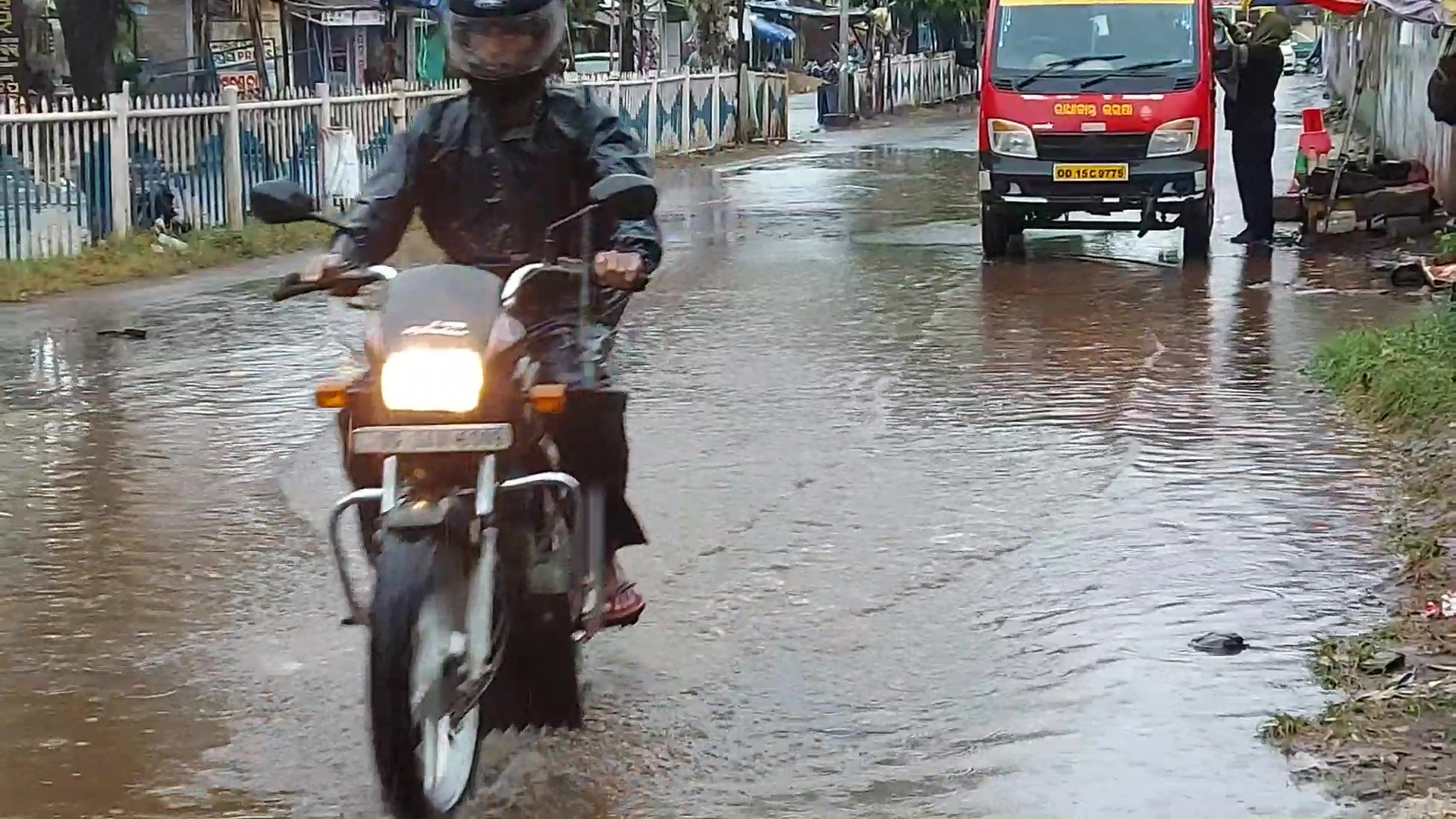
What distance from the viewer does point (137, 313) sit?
13008 millimetres

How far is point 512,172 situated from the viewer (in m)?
4.98

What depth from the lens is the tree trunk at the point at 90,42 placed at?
19859 millimetres

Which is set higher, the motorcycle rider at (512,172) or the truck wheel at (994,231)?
the motorcycle rider at (512,172)

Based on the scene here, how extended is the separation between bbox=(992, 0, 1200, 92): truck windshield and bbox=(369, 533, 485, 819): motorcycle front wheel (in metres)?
11.8

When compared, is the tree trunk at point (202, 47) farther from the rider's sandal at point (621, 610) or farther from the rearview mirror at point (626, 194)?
the rearview mirror at point (626, 194)

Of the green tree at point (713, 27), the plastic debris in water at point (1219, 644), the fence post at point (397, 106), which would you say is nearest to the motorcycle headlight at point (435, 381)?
the plastic debris in water at point (1219, 644)

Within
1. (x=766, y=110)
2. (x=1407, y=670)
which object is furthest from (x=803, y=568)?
(x=766, y=110)

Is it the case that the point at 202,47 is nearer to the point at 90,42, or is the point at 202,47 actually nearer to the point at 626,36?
the point at 90,42

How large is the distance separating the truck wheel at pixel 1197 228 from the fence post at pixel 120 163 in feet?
26.8

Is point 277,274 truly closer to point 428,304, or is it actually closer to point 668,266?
point 668,266

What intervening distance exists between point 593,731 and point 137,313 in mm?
8842

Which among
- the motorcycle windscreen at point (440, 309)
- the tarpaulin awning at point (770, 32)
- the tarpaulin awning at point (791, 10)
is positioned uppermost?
the tarpaulin awning at point (791, 10)

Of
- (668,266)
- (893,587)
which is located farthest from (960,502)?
(668,266)

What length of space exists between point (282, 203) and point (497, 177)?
24.2 inches
